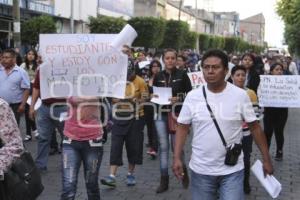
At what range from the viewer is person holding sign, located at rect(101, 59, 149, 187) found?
275 inches

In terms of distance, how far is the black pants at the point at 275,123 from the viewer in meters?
8.95

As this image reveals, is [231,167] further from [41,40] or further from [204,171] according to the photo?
[41,40]

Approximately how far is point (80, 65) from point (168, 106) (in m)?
1.56

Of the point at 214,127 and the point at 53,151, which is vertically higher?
the point at 214,127

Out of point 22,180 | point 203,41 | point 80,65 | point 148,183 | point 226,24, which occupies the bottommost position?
point 148,183

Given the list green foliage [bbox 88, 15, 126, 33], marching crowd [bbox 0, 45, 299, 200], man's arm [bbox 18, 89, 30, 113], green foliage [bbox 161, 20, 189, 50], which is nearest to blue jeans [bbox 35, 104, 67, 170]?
marching crowd [bbox 0, 45, 299, 200]

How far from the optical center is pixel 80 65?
571 centimetres

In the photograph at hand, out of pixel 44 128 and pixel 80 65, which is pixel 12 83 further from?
pixel 80 65

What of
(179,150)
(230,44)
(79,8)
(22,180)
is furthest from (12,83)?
(230,44)

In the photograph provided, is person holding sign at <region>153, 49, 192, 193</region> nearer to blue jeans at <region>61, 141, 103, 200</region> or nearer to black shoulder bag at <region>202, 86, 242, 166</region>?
blue jeans at <region>61, 141, 103, 200</region>

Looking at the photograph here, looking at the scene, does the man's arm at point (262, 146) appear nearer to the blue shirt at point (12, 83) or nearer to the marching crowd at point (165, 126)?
the marching crowd at point (165, 126)

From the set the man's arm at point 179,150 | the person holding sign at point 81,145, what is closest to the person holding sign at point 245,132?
the person holding sign at point 81,145

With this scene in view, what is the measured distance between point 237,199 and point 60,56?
2.43 metres

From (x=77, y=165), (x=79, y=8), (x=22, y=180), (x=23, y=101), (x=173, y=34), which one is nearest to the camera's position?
(x=22, y=180)
